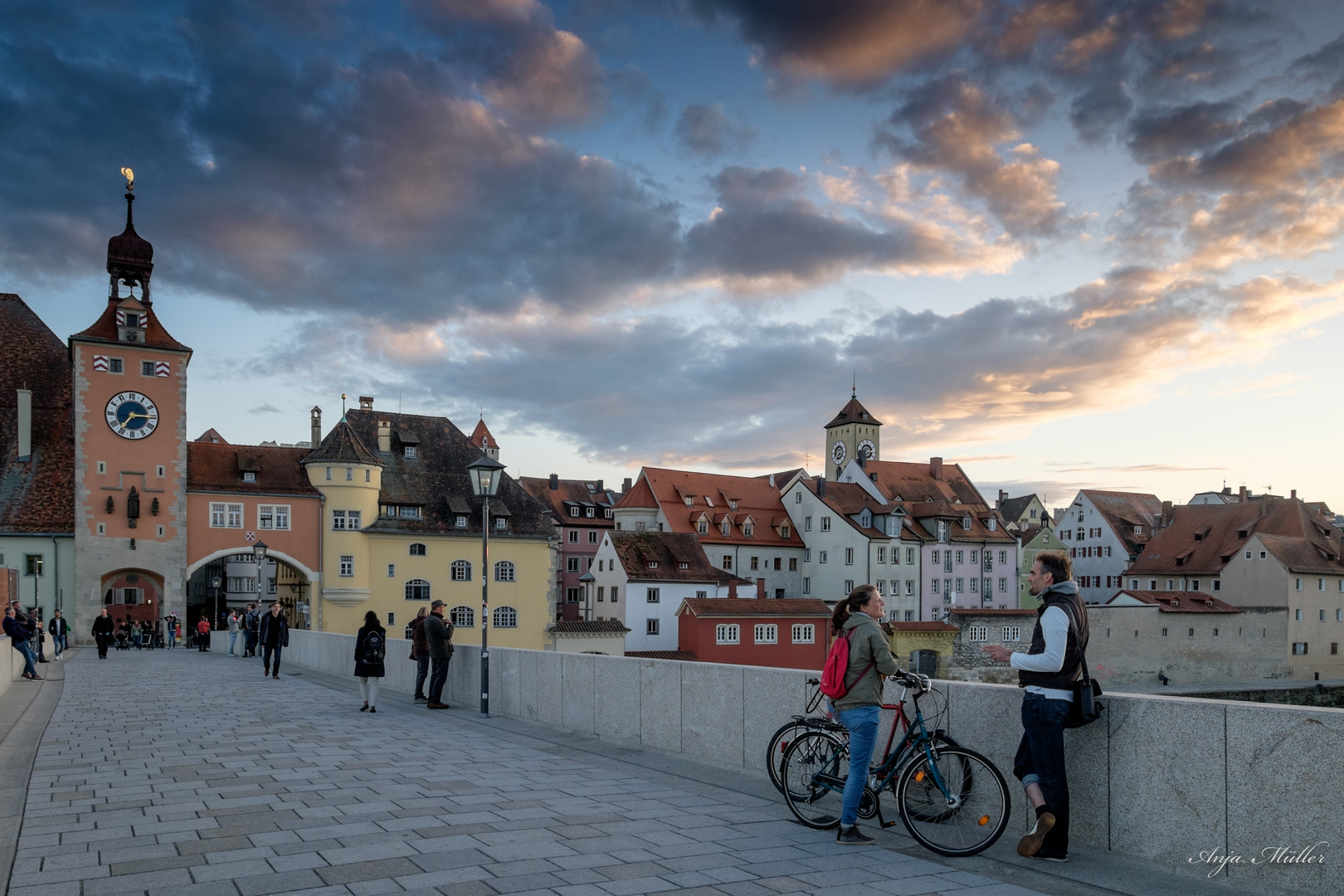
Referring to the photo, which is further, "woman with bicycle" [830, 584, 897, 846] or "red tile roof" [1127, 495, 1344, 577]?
"red tile roof" [1127, 495, 1344, 577]

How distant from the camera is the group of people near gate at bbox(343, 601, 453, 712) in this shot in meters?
15.5

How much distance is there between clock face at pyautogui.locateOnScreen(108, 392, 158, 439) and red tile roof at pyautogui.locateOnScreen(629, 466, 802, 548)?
3729cm

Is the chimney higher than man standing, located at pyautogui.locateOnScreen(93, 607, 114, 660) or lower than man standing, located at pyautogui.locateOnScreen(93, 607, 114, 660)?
higher

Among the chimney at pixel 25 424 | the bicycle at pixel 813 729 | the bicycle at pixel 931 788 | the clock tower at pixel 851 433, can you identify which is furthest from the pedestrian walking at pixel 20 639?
the clock tower at pixel 851 433

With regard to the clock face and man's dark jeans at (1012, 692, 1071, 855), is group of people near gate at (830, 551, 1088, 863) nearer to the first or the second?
man's dark jeans at (1012, 692, 1071, 855)

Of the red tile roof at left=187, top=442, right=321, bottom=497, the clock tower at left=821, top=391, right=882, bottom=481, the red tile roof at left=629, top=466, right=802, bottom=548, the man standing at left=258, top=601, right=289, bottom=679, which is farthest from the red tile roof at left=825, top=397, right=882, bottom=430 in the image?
the man standing at left=258, top=601, right=289, bottom=679

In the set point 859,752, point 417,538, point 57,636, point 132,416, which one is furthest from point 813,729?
point 417,538

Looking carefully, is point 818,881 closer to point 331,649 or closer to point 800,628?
point 331,649

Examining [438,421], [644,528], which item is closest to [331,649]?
[438,421]

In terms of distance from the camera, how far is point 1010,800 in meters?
7.07

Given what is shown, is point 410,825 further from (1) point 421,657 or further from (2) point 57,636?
(2) point 57,636

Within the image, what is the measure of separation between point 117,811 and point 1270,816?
26.5 ft

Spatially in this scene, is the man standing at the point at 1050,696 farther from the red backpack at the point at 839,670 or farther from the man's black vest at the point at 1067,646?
the red backpack at the point at 839,670

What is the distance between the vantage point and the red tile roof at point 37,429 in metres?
55.1
